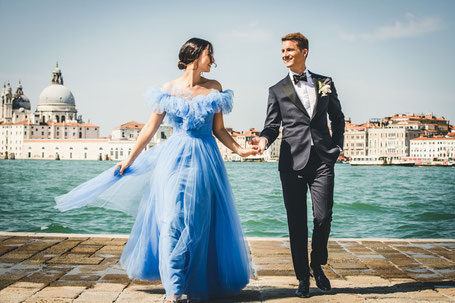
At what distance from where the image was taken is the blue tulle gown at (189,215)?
7.73 ft

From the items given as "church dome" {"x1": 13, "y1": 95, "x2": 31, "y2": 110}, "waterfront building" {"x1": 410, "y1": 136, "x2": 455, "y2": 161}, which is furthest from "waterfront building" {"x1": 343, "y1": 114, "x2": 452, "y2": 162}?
"church dome" {"x1": 13, "y1": 95, "x2": 31, "y2": 110}

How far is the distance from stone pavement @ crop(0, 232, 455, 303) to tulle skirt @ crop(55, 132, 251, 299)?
0.45 feet

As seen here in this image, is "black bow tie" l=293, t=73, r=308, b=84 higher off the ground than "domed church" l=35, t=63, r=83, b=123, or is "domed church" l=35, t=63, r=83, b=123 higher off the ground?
"domed church" l=35, t=63, r=83, b=123

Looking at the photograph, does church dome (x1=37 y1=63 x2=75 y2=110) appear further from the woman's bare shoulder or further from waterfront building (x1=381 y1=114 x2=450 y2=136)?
the woman's bare shoulder

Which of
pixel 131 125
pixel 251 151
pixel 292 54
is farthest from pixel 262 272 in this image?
pixel 131 125

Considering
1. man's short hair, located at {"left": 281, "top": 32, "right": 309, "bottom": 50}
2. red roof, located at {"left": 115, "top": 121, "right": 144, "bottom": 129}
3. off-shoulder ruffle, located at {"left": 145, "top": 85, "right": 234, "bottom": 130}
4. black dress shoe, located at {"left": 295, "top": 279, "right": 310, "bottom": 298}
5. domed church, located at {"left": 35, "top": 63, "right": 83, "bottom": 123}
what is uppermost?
domed church, located at {"left": 35, "top": 63, "right": 83, "bottom": 123}

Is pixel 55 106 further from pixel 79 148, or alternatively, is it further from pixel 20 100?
pixel 20 100

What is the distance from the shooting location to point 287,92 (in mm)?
2576

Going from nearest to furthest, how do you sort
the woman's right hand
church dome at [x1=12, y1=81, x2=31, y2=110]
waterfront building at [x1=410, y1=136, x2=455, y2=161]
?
the woman's right hand
waterfront building at [x1=410, y1=136, x2=455, y2=161]
church dome at [x1=12, y1=81, x2=31, y2=110]

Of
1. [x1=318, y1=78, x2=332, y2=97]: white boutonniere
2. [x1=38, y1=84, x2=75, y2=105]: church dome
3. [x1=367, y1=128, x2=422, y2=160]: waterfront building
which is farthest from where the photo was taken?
[x1=38, y1=84, x2=75, y2=105]: church dome

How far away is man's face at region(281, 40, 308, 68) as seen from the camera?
8.40 feet

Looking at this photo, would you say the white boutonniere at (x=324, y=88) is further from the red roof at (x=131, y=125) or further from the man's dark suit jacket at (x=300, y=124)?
the red roof at (x=131, y=125)

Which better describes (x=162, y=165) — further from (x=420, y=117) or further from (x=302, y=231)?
(x=420, y=117)

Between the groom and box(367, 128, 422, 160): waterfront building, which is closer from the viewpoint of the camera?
the groom
